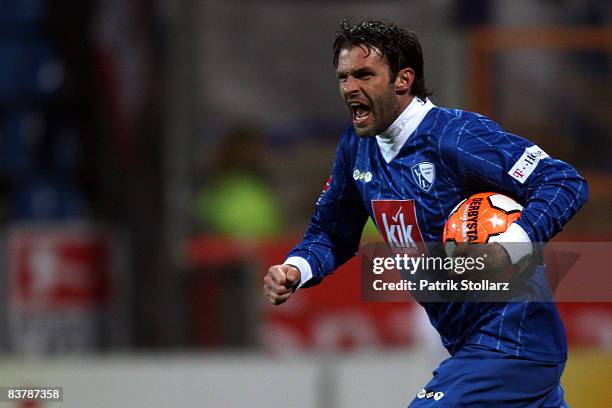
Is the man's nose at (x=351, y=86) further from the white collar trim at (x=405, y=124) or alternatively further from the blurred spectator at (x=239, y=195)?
the blurred spectator at (x=239, y=195)

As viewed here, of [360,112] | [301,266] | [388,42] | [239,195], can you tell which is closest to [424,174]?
[360,112]

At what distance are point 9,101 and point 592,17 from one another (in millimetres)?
4695

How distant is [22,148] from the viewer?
1107cm

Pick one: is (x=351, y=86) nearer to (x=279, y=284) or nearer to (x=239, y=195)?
(x=279, y=284)

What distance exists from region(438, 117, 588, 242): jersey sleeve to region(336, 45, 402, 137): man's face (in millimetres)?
225

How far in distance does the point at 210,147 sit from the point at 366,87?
6321 millimetres

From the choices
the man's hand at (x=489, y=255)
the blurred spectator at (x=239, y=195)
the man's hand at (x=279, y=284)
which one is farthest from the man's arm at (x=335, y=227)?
the blurred spectator at (x=239, y=195)

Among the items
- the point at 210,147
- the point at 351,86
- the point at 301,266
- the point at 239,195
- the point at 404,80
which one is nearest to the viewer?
the point at 351,86

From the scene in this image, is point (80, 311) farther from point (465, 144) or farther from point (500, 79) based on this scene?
point (465, 144)

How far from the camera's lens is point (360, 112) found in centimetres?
451

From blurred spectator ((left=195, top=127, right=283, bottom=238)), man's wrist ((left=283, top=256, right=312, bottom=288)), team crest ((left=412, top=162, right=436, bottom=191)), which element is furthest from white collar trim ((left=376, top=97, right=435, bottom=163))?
blurred spectator ((left=195, top=127, right=283, bottom=238))

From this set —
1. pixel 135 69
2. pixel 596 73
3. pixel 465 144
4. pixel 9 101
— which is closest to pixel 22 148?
pixel 9 101

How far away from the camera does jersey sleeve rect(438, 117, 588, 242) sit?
413 cm

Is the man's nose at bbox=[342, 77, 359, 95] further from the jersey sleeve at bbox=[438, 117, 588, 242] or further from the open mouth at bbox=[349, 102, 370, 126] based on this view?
the jersey sleeve at bbox=[438, 117, 588, 242]
